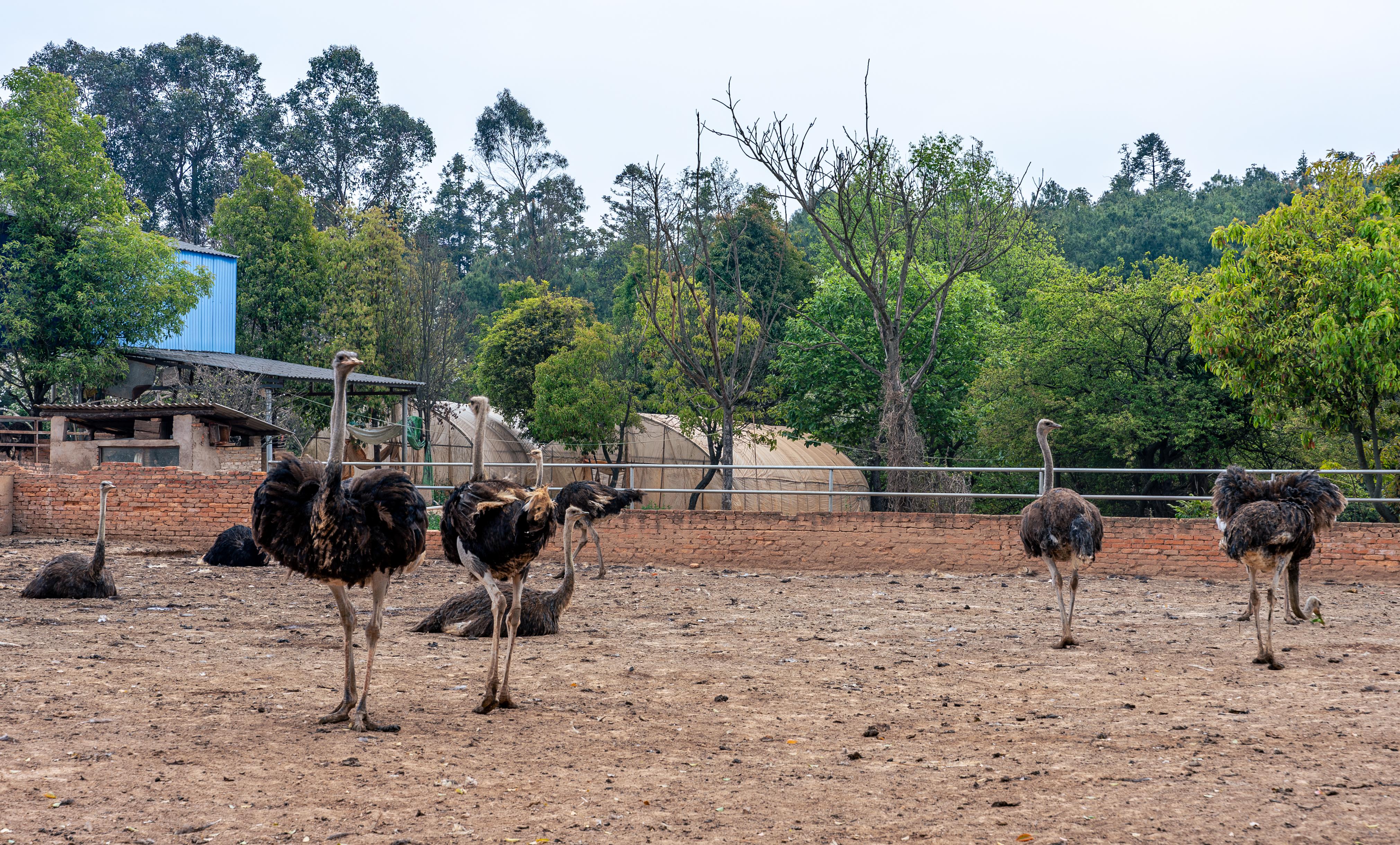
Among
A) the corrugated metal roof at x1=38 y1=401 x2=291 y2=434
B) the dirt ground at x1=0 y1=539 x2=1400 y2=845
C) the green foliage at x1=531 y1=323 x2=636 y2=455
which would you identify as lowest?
the dirt ground at x1=0 y1=539 x2=1400 y2=845

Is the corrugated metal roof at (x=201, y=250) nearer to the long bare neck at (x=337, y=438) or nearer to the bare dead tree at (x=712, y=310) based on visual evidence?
the bare dead tree at (x=712, y=310)

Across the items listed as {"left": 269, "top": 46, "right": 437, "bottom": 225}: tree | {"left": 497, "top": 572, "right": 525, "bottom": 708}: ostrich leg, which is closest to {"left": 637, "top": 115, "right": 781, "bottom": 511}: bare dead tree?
{"left": 497, "top": 572, "right": 525, "bottom": 708}: ostrich leg

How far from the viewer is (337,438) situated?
5.81 metres

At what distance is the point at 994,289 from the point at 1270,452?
7509mm

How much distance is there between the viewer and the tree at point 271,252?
94.5 ft

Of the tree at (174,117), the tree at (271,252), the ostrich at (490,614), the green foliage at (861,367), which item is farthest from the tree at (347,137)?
the ostrich at (490,614)

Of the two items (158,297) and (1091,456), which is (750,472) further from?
(158,297)

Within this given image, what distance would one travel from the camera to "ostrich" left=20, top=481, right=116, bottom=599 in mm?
10477

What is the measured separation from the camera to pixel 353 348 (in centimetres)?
2852

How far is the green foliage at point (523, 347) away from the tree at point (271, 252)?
528 centimetres

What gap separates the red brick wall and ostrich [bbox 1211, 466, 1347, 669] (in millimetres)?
4481

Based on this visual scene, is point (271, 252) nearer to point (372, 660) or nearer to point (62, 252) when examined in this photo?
point (62, 252)

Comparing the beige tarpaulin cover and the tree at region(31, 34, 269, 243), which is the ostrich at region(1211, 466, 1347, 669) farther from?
the tree at region(31, 34, 269, 243)

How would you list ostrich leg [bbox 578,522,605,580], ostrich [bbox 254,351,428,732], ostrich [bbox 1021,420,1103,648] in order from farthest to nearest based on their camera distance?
ostrich leg [bbox 578,522,605,580]
ostrich [bbox 1021,420,1103,648]
ostrich [bbox 254,351,428,732]
